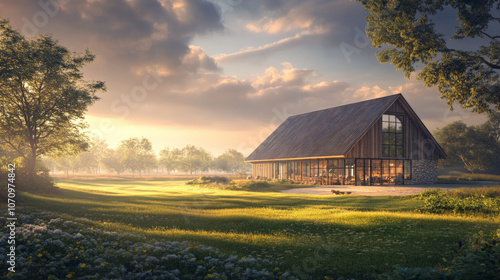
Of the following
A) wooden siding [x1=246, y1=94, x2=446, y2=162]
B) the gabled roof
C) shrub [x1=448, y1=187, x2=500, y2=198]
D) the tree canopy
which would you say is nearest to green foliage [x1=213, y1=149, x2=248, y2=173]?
the gabled roof

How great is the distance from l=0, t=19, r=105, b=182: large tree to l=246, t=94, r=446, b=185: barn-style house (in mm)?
28608

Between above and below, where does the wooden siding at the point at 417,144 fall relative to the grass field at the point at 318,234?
above

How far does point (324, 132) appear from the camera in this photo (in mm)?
Answer: 46031

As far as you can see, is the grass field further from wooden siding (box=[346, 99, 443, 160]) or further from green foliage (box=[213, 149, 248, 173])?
green foliage (box=[213, 149, 248, 173])

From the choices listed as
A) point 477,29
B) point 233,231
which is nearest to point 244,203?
point 233,231

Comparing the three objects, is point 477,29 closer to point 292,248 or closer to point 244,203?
point 244,203

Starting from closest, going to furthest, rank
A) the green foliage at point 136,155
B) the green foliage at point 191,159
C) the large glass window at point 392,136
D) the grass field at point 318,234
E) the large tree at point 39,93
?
the grass field at point 318,234
the large tree at point 39,93
the large glass window at point 392,136
the green foliage at point 136,155
the green foliage at point 191,159

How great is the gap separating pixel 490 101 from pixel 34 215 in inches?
1346

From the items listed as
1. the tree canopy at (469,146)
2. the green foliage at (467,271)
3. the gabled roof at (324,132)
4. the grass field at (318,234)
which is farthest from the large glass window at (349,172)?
the green foliage at (467,271)

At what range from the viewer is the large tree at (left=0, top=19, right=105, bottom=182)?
2598cm

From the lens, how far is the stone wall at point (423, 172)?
139 ft

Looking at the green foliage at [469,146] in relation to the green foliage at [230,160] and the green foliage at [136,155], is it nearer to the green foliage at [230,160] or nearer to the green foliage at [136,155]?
the green foliage at [230,160]

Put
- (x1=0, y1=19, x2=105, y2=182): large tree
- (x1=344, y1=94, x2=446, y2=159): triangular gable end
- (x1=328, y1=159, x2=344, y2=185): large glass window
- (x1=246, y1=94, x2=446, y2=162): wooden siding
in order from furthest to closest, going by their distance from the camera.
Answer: (x1=328, y1=159, x2=344, y2=185): large glass window < (x1=246, y1=94, x2=446, y2=162): wooden siding < (x1=344, y1=94, x2=446, y2=159): triangular gable end < (x1=0, y1=19, x2=105, y2=182): large tree

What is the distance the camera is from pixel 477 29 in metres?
27.4
